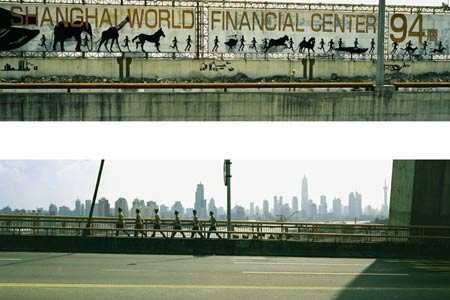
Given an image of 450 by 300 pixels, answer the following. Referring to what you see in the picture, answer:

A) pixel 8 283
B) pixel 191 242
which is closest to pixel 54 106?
pixel 8 283

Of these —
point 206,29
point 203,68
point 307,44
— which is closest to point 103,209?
point 203,68

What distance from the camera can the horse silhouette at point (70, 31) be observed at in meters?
24.8

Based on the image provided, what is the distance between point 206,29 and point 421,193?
44.4ft

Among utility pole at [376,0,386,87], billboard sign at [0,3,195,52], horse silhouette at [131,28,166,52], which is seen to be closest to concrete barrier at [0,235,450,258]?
utility pole at [376,0,386,87]

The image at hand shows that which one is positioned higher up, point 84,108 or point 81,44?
point 81,44

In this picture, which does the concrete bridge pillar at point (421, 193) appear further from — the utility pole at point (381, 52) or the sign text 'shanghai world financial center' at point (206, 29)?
the utility pole at point (381, 52)

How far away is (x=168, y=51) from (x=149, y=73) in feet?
6.81

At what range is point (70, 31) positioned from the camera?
24953 mm

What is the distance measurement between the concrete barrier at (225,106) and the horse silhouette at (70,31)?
1487 centimetres

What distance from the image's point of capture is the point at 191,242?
1378cm

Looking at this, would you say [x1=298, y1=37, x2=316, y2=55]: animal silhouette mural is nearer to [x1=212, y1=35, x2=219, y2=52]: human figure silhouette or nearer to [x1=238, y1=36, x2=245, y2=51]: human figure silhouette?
[x1=238, y1=36, x2=245, y2=51]: human figure silhouette

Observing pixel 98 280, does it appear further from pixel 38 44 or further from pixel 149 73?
pixel 38 44

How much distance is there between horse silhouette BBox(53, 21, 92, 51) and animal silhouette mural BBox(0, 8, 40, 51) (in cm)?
100

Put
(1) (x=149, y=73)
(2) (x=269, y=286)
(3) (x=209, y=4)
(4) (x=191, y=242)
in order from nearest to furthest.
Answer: (2) (x=269, y=286) < (4) (x=191, y=242) < (1) (x=149, y=73) < (3) (x=209, y=4)
